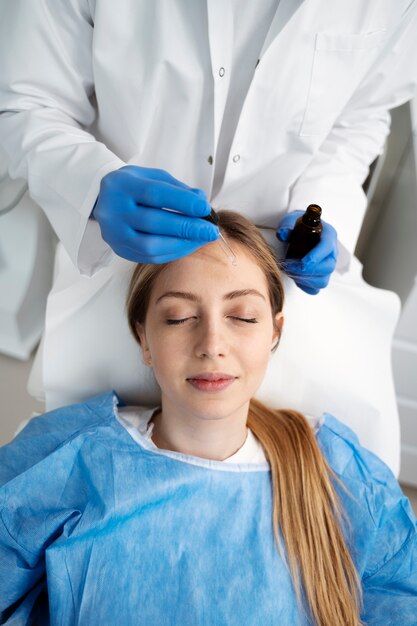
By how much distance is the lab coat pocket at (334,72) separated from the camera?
3.61ft

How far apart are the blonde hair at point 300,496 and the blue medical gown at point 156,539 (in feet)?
0.08

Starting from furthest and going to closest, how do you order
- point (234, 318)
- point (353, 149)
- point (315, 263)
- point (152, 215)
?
point (353, 149), point (315, 263), point (234, 318), point (152, 215)

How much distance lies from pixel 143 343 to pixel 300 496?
1.48ft

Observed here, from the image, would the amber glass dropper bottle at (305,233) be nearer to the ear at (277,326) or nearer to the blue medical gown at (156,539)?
the ear at (277,326)

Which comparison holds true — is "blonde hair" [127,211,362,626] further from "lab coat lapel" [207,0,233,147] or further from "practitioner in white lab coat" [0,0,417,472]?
"lab coat lapel" [207,0,233,147]

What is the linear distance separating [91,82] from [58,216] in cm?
33

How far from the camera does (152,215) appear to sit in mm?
889

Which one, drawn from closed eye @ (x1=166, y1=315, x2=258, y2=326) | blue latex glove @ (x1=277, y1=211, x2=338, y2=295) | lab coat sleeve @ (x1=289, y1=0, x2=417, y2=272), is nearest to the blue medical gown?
closed eye @ (x1=166, y1=315, x2=258, y2=326)

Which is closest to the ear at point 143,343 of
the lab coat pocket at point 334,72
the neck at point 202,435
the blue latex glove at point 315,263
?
the neck at point 202,435

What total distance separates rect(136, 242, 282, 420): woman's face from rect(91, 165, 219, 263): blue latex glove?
0.29 ft

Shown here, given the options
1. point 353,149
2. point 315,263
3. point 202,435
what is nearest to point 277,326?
point 315,263

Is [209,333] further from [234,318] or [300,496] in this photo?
[300,496]

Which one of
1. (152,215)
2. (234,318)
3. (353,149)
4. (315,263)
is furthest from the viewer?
(353,149)

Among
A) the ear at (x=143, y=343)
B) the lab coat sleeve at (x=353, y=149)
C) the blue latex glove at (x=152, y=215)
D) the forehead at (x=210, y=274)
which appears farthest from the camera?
the lab coat sleeve at (x=353, y=149)
